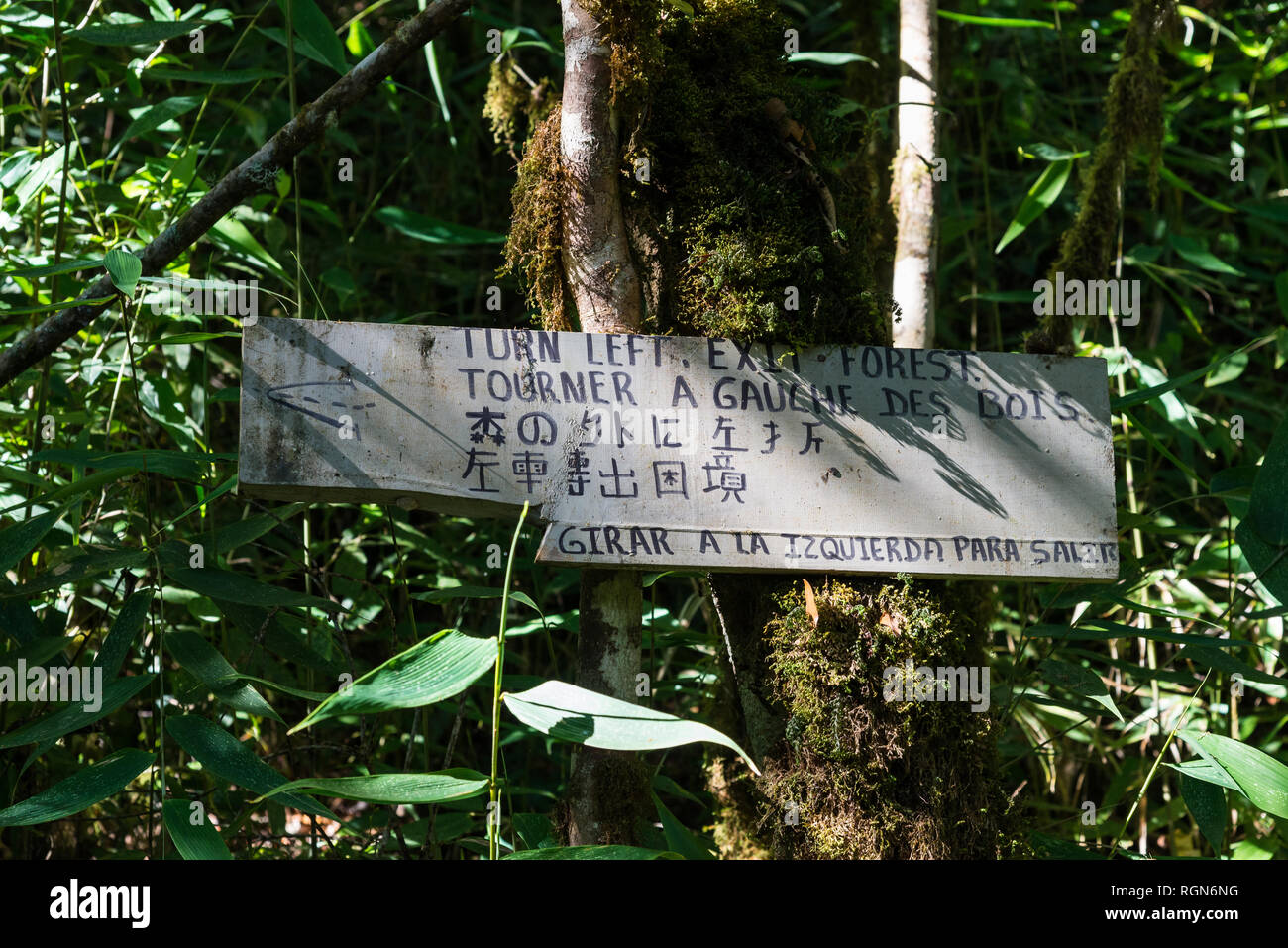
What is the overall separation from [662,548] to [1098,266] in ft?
2.93

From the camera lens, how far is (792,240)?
1127 mm

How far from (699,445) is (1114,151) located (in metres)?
0.90

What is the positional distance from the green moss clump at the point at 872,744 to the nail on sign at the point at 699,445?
6 cm

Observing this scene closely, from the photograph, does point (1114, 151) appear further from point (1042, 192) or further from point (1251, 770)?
point (1251, 770)

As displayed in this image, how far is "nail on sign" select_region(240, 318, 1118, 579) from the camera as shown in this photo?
3.39 feet

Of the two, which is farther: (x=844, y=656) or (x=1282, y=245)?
(x=1282, y=245)

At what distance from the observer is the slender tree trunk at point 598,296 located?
1.09 m

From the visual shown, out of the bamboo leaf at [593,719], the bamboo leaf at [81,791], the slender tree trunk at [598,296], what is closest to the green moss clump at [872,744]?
the slender tree trunk at [598,296]

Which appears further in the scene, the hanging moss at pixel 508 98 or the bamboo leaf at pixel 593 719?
the hanging moss at pixel 508 98

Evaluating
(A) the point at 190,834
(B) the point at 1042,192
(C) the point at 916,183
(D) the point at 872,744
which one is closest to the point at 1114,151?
(B) the point at 1042,192

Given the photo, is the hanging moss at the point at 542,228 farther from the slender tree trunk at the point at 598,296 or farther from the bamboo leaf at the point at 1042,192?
the bamboo leaf at the point at 1042,192

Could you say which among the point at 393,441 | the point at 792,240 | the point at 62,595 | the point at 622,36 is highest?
the point at 622,36

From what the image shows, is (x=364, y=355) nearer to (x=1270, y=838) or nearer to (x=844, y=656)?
(x=844, y=656)

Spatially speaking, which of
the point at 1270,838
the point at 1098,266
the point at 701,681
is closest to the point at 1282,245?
the point at 1098,266
